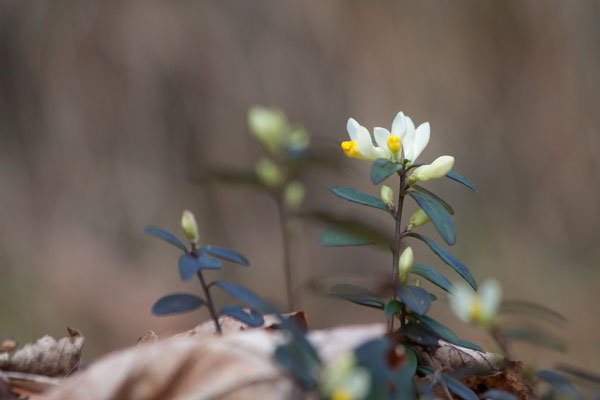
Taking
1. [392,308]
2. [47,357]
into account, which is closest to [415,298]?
[392,308]

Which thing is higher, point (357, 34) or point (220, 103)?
point (357, 34)

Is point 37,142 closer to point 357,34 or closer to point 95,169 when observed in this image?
point 95,169

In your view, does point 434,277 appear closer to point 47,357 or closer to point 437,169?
point 437,169

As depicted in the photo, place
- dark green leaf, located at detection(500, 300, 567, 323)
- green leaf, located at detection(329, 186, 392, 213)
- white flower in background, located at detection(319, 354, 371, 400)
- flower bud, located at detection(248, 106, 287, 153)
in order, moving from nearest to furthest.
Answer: white flower in background, located at detection(319, 354, 371, 400) < dark green leaf, located at detection(500, 300, 567, 323) < green leaf, located at detection(329, 186, 392, 213) < flower bud, located at detection(248, 106, 287, 153)

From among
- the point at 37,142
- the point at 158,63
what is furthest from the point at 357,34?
the point at 37,142

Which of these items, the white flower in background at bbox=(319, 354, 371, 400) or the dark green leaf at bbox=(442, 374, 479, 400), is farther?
the dark green leaf at bbox=(442, 374, 479, 400)

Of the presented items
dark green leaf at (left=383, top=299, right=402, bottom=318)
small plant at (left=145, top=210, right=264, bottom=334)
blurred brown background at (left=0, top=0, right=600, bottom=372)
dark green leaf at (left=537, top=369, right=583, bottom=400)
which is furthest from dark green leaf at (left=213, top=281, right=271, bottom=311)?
blurred brown background at (left=0, top=0, right=600, bottom=372)

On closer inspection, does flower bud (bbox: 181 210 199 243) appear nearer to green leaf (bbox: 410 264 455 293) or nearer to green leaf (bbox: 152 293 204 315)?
green leaf (bbox: 152 293 204 315)

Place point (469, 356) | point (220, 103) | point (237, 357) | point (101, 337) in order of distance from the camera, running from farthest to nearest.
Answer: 1. point (220, 103)
2. point (101, 337)
3. point (469, 356)
4. point (237, 357)
